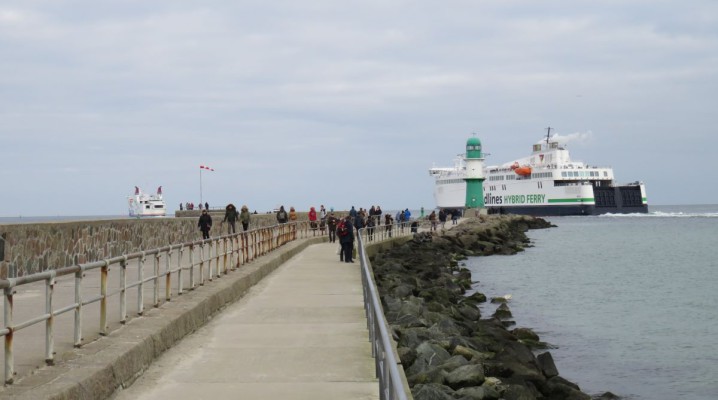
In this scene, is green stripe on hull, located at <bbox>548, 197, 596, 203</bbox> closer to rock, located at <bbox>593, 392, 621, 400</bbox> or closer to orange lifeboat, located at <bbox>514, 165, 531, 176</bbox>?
orange lifeboat, located at <bbox>514, 165, 531, 176</bbox>

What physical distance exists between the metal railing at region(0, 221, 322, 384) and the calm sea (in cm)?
680

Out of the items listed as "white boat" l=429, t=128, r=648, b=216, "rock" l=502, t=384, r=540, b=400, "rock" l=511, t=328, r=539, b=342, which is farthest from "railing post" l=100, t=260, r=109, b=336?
"white boat" l=429, t=128, r=648, b=216

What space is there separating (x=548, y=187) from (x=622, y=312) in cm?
9557

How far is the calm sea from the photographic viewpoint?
15922 millimetres

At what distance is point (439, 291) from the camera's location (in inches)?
934

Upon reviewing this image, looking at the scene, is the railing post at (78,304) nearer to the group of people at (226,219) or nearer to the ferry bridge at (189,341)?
the ferry bridge at (189,341)

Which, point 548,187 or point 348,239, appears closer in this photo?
point 348,239

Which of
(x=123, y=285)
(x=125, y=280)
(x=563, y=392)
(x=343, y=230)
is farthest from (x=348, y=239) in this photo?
(x=123, y=285)

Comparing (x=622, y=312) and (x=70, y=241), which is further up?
(x=70, y=241)

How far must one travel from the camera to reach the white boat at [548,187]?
389 ft

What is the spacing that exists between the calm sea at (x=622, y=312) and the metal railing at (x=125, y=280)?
6.80 metres

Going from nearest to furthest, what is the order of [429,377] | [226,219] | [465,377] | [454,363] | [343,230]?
[429,377]
[465,377]
[454,363]
[343,230]
[226,219]

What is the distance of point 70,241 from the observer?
1714 cm

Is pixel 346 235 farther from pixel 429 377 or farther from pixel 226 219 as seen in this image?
pixel 429 377
